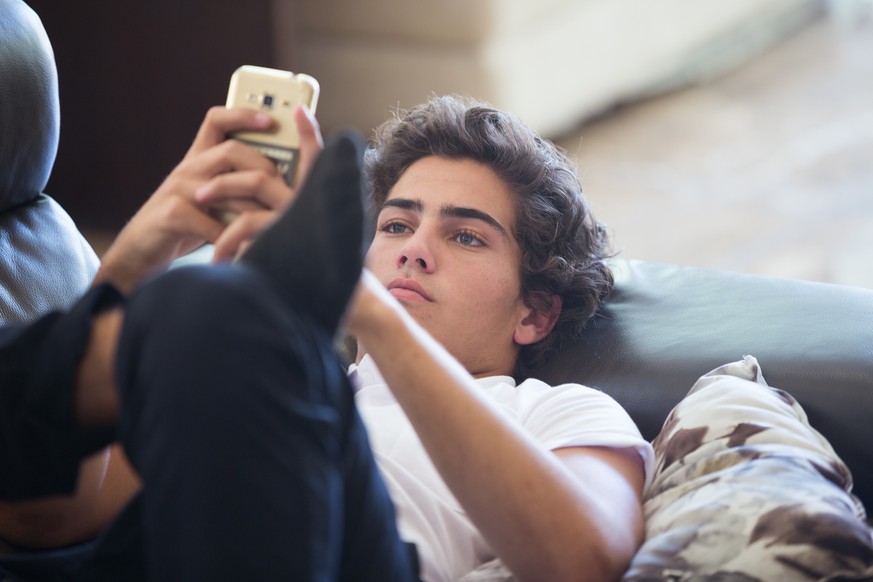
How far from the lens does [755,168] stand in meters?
3.62

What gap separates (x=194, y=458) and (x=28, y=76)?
0.90 meters

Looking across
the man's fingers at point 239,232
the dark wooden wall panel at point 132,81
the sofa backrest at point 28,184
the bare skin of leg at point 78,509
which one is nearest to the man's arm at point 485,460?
the man's fingers at point 239,232

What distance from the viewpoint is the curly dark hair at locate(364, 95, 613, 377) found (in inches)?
66.6

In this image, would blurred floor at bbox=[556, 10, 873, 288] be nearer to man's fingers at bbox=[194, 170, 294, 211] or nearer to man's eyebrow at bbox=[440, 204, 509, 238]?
man's eyebrow at bbox=[440, 204, 509, 238]

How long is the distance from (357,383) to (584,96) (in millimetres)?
2577

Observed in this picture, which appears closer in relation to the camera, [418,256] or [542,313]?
[418,256]

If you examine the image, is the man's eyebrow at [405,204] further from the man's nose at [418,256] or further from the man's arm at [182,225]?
the man's arm at [182,225]

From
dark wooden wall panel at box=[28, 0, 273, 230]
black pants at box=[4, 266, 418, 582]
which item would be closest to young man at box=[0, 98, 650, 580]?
black pants at box=[4, 266, 418, 582]

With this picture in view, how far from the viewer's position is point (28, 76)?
5.21ft

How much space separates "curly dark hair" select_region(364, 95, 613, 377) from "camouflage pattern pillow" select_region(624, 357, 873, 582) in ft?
0.99

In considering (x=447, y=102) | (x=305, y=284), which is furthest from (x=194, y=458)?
(x=447, y=102)

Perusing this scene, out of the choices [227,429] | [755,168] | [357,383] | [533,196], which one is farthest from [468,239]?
[755,168]

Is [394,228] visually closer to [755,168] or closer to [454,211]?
[454,211]

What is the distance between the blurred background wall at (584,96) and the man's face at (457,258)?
4.33 feet
